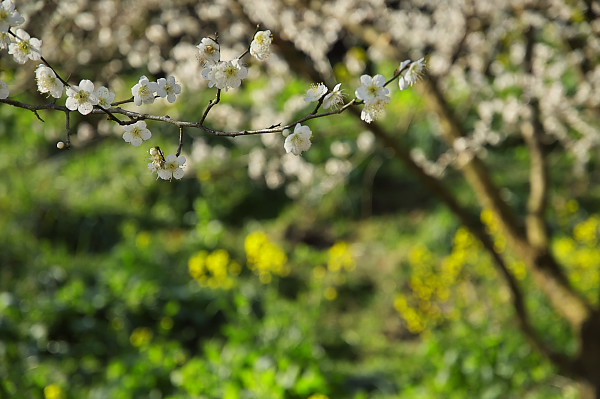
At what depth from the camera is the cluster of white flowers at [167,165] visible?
120 cm

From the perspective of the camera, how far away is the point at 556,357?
299cm

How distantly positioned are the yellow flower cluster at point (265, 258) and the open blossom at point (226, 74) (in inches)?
147

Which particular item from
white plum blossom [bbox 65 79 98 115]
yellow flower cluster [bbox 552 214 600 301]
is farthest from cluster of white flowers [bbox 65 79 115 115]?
yellow flower cluster [bbox 552 214 600 301]

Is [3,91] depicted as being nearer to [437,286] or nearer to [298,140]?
[298,140]

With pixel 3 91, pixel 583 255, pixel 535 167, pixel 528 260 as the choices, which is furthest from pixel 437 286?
pixel 3 91

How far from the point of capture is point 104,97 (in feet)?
3.83

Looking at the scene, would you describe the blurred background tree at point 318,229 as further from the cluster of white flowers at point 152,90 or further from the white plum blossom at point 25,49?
the cluster of white flowers at point 152,90

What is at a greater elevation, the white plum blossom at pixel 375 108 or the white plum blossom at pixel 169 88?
the white plum blossom at pixel 169 88

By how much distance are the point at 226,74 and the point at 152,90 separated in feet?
0.48

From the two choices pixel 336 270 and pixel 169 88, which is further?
pixel 336 270

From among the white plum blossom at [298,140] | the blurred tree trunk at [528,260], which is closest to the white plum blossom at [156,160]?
the white plum blossom at [298,140]

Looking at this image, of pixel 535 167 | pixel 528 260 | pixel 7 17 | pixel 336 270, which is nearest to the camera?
pixel 7 17

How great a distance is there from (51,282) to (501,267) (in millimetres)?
3140

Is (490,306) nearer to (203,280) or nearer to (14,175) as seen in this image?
(203,280)
